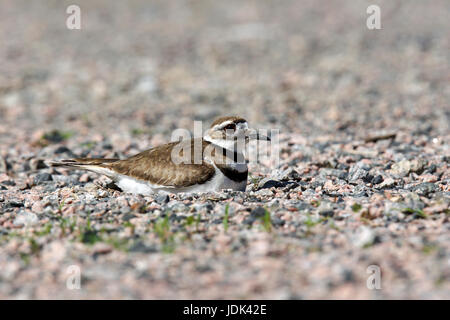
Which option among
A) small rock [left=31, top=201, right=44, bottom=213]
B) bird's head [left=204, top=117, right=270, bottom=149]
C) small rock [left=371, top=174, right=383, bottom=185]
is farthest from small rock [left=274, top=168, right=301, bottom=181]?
small rock [left=31, top=201, right=44, bottom=213]

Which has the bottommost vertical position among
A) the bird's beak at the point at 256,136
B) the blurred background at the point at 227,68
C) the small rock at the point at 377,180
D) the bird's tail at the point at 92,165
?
the small rock at the point at 377,180

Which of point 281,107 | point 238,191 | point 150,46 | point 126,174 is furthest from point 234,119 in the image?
point 150,46

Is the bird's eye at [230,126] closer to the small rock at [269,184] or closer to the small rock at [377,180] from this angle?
the small rock at [269,184]

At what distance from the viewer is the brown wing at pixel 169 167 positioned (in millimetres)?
6617

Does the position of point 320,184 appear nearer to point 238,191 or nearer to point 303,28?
point 238,191

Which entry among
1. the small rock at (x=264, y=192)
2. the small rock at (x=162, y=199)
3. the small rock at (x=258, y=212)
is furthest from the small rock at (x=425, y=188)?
the small rock at (x=162, y=199)

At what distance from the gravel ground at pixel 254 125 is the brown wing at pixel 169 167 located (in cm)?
22

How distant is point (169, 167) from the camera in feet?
22.0

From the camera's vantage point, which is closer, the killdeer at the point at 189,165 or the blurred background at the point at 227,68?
the killdeer at the point at 189,165

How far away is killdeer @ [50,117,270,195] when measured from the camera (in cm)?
665

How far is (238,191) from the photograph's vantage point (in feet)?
22.4

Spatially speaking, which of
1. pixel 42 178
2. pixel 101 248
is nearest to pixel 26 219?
pixel 101 248

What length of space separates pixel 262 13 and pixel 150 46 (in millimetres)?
5158

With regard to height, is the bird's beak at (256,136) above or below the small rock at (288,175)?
above
